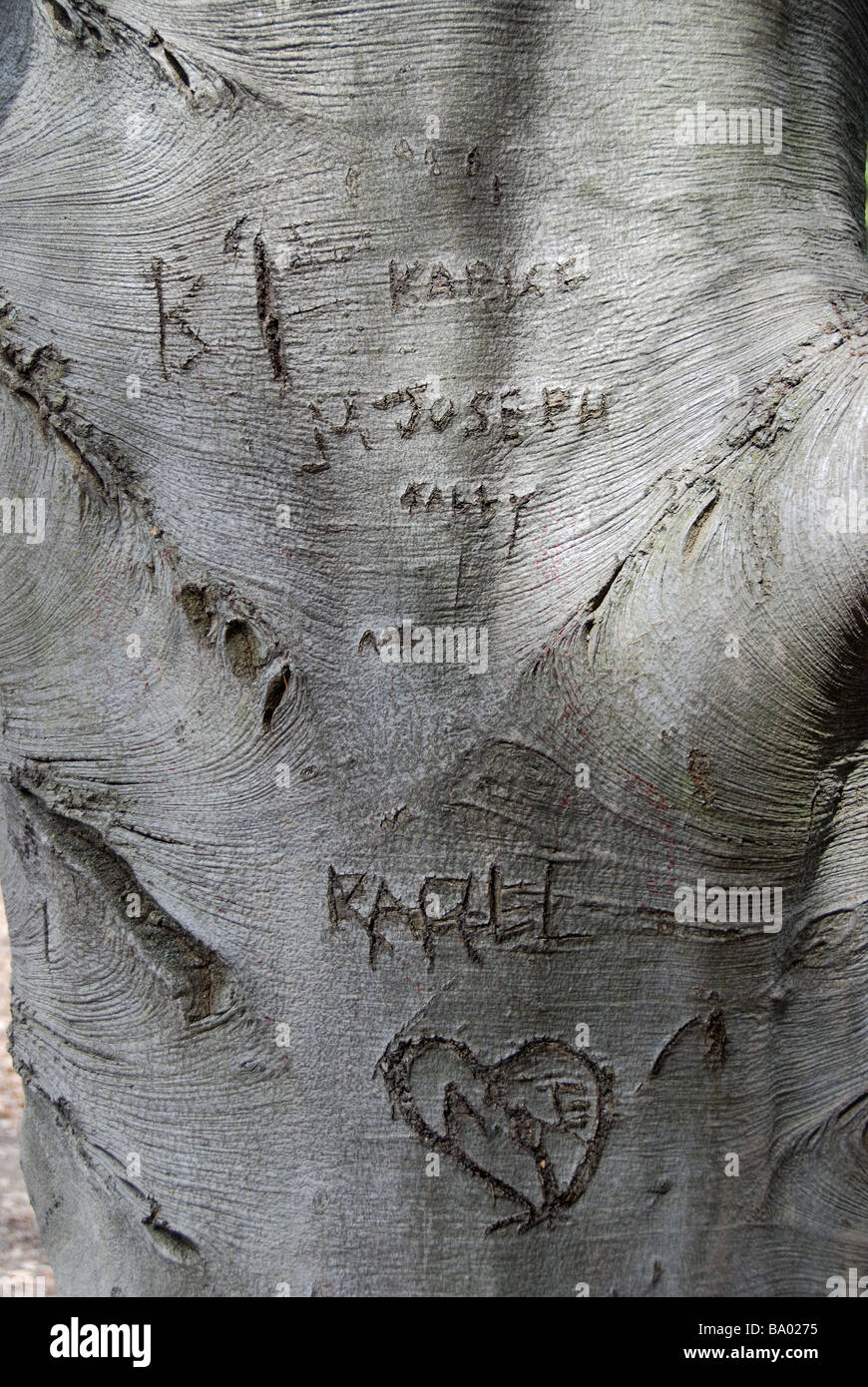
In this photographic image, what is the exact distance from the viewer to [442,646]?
3.80ft

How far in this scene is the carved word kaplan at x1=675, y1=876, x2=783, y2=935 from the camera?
3.89 ft

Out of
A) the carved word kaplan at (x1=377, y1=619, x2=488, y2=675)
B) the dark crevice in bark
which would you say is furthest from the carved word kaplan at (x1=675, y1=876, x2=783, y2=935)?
the dark crevice in bark

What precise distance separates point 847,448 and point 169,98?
750 millimetres

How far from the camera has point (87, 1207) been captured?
1363mm

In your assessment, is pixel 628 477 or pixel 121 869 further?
pixel 121 869

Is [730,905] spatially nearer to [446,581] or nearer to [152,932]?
[446,581]

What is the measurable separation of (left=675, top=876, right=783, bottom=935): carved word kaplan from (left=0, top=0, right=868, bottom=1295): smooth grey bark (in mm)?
11

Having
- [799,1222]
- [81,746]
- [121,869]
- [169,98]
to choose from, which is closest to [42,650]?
[81,746]

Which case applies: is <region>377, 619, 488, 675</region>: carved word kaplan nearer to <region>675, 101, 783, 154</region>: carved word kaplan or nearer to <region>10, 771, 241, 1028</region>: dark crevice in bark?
<region>10, 771, 241, 1028</region>: dark crevice in bark

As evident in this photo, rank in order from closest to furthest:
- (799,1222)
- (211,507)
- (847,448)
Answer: (847,448)
(211,507)
(799,1222)

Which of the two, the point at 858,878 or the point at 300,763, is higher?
the point at 300,763

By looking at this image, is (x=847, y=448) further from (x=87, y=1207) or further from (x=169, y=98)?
(x=87, y=1207)

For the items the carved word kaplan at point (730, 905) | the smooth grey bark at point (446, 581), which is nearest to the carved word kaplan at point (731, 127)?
the smooth grey bark at point (446, 581)

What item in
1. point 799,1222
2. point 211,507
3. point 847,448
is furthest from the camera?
point 799,1222
